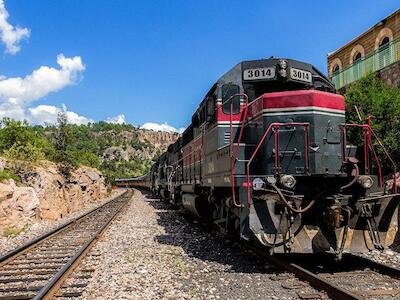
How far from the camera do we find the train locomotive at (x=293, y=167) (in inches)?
252

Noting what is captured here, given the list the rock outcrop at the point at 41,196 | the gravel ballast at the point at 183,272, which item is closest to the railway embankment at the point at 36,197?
the rock outcrop at the point at 41,196

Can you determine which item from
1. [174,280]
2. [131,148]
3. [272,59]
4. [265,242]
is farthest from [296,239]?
[131,148]

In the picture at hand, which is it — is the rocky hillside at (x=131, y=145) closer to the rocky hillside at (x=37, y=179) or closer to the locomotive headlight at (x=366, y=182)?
the rocky hillside at (x=37, y=179)

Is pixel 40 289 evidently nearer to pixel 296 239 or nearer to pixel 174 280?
pixel 174 280

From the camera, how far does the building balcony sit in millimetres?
15711

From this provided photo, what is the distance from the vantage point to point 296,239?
6.39m

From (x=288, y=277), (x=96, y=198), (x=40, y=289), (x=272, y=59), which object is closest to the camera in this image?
(x=40, y=289)

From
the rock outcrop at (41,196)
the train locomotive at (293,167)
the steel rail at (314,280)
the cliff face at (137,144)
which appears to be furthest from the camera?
the cliff face at (137,144)

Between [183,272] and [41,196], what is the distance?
1253 centimetres

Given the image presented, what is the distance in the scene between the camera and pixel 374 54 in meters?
17.0

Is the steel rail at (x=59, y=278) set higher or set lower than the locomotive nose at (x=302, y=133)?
lower

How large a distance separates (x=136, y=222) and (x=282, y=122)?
836cm

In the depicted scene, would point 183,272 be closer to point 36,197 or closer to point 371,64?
point 36,197

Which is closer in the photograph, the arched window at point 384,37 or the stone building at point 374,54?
the stone building at point 374,54
